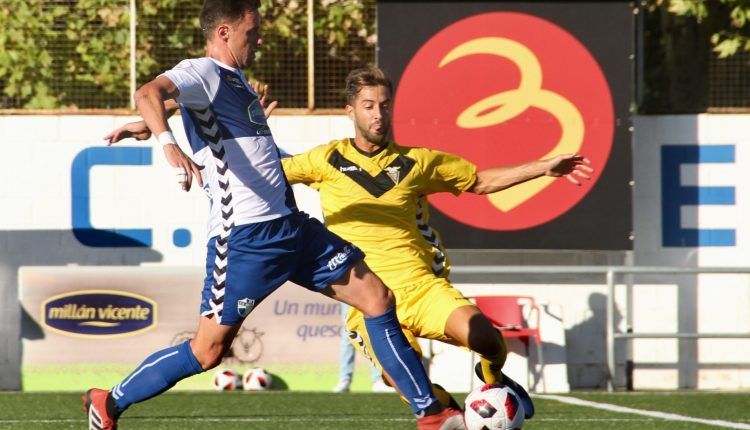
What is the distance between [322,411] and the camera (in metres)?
8.61

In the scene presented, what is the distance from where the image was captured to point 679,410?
8484 millimetres

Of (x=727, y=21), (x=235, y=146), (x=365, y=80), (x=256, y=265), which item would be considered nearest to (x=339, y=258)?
(x=256, y=265)

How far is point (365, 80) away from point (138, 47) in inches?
246

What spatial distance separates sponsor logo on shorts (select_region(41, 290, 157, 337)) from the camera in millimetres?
11359

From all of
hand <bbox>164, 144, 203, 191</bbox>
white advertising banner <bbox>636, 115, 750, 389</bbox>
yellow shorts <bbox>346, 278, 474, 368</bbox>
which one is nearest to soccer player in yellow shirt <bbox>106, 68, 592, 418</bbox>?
yellow shorts <bbox>346, 278, 474, 368</bbox>

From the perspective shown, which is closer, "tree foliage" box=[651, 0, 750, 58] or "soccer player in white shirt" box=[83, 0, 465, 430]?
"soccer player in white shirt" box=[83, 0, 465, 430]

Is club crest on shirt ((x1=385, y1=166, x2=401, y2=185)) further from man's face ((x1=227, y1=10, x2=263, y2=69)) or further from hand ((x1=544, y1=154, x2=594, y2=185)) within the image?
man's face ((x1=227, y1=10, x2=263, y2=69))

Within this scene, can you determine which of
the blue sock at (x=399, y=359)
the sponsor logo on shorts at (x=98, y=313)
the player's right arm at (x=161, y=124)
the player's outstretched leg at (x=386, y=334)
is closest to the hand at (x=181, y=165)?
the player's right arm at (x=161, y=124)

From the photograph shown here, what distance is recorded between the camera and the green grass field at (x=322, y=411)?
289 inches

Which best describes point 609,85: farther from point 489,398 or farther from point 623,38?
point 489,398

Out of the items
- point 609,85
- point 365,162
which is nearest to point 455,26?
point 609,85

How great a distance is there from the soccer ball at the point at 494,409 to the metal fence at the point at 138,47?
683 cm

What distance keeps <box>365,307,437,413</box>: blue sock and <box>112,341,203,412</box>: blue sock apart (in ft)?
2.48

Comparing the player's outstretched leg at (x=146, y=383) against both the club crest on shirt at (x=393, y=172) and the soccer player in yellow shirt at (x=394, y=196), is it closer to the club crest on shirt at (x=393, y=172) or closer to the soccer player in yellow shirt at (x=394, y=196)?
the soccer player in yellow shirt at (x=394, y=196)
